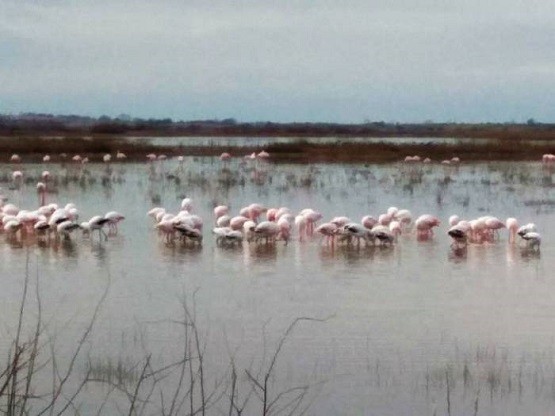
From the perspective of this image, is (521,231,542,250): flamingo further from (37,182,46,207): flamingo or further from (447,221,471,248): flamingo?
(37,182,46,207): flamingo

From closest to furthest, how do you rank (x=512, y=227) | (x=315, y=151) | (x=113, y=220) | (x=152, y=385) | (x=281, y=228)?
(x=152, y=385) < (x=281, y=228) < (x=512, y=227) < (x=113, y=220) < (x=315, y=151)

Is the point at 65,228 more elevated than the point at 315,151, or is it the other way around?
the point at 65,228

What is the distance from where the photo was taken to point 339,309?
909 cm

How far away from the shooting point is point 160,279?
10.7 metres

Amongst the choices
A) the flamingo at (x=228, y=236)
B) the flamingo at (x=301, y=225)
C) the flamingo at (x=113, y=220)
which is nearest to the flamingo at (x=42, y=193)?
the flamingo at (x=113, y=220)

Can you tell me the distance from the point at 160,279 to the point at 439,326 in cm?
306

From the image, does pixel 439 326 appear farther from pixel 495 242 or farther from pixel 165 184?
pixel 165 184

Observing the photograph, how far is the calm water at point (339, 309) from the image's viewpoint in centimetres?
690

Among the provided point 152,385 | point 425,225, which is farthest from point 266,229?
point 152,385

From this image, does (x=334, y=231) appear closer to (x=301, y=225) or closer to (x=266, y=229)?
(x=266, y=229)

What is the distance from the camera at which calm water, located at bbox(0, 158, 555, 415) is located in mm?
6898

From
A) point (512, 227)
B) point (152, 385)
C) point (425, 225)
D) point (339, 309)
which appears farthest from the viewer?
point (425, 225)

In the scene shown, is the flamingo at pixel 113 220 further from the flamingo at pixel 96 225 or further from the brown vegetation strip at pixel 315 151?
the brown vegetation strip at pixel 315 151

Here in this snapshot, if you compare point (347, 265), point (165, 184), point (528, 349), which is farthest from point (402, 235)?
point (165, 184)
